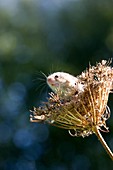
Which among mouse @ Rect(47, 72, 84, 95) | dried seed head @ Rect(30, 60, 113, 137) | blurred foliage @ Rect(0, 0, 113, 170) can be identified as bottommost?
dried seed head @ Rect(30, 60, 113, 137)

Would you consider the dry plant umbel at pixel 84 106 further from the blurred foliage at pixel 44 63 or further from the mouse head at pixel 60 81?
the blurred foliage at pixel 44 63

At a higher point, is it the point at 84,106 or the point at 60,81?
the point at 60,81

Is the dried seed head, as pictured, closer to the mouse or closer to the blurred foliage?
the mouse

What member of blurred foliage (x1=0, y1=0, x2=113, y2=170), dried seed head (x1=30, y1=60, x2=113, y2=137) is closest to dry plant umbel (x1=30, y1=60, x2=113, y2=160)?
dried seed head (x1=30, y1=60, x2=113, y2=137)

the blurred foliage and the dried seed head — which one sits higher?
the blurred foliage

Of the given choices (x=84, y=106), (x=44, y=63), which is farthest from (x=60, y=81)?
(x=44, y=63)

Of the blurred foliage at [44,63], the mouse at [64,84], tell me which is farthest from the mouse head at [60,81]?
the blurred foliage at [44,63]

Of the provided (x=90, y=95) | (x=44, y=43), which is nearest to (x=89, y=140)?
(x=44, y=43)

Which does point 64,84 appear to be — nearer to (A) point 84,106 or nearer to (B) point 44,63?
(A) point 84,106
